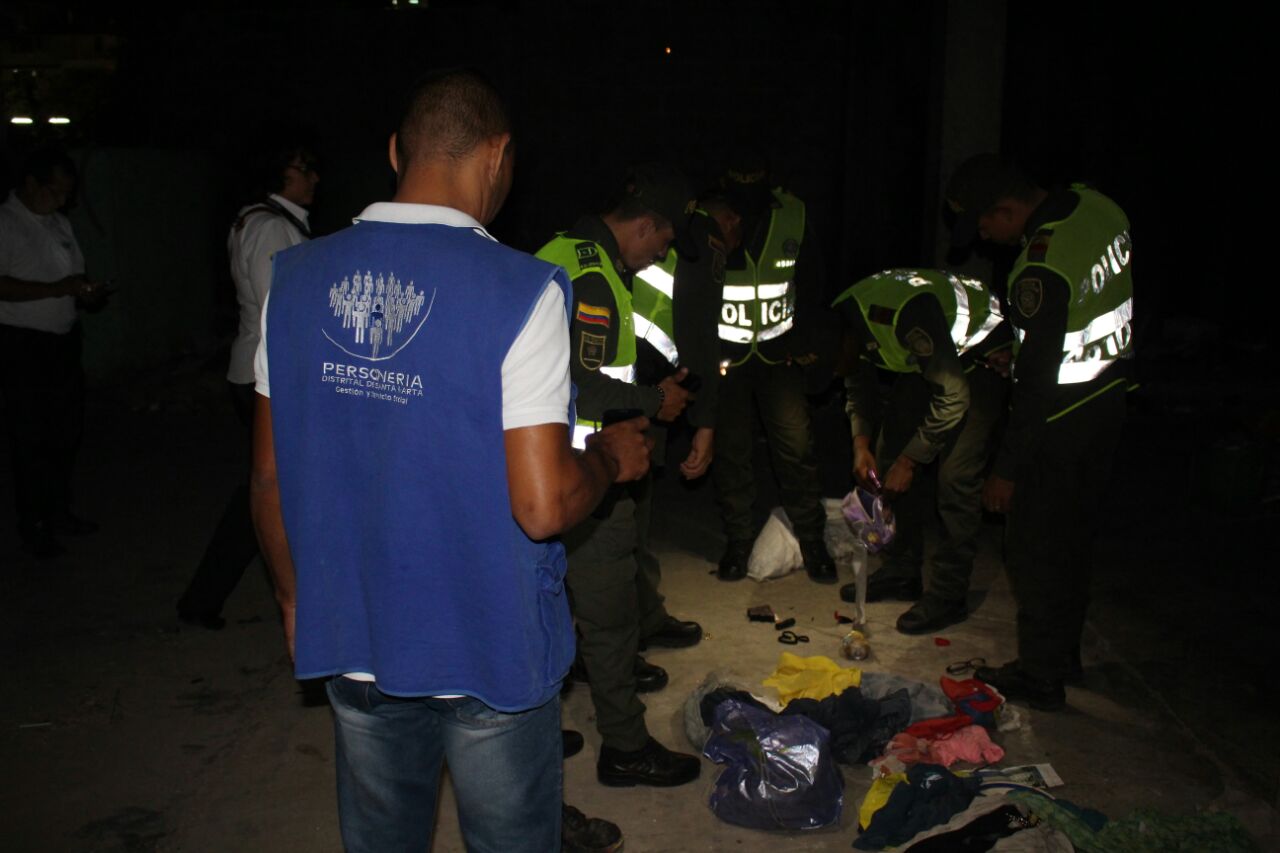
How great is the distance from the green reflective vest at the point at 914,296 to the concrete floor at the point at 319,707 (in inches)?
49.9

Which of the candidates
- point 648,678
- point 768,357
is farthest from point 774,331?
point 648,678

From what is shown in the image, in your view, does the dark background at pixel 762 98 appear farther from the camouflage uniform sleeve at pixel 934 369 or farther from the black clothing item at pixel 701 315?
the black clothing item at pixel 701 315

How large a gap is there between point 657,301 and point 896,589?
6.85 feet

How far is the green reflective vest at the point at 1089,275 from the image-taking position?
391 cm

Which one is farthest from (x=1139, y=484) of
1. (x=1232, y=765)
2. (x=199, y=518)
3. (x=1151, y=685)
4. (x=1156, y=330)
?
(x=199, y=518)

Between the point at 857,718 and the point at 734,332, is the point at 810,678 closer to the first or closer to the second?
the point at 857,718

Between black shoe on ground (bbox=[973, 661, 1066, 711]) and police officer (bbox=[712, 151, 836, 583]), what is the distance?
56.3 inches

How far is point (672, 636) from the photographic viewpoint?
4922 mm

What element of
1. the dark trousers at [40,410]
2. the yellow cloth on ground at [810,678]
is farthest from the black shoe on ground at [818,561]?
the dark trousers at [40,410]

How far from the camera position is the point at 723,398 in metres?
5.69

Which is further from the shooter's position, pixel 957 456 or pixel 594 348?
pixel 957 456

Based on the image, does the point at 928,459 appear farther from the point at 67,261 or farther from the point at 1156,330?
the point at 1156,330

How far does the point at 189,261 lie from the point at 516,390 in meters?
11.2

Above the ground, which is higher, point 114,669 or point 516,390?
point 516,390
